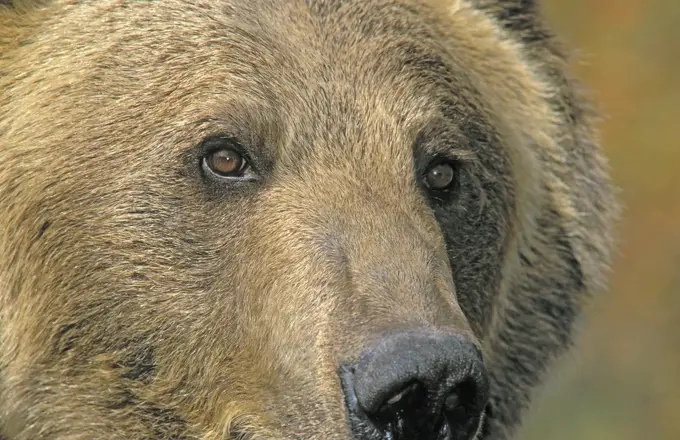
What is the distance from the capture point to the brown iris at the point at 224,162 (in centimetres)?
516

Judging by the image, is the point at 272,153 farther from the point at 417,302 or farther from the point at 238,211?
the point at 417,302

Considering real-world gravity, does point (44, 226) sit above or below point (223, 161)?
below

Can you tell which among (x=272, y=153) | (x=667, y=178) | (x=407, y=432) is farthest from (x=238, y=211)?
(x=667, y=178)

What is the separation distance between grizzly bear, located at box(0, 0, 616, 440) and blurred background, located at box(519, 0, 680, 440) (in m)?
5.68

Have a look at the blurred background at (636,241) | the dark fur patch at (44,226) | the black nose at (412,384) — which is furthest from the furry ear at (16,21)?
the blurred background at (636,241)

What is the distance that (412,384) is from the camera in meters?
4.40

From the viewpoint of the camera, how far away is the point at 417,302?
183 inches

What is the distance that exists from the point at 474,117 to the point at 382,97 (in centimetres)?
55

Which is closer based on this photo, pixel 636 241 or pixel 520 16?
pixel 520 16

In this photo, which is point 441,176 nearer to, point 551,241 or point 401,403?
point 551,241

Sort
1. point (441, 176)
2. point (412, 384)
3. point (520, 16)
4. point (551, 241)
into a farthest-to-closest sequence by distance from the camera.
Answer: point (520, 16) → point (551, 241) → point (441, 176) → point (412, 384)

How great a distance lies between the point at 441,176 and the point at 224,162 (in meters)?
0.91

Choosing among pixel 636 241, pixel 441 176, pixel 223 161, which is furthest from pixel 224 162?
pixel 636 241

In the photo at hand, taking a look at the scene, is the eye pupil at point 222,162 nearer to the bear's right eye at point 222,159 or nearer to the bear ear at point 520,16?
the bear's right eye at point 222,159
